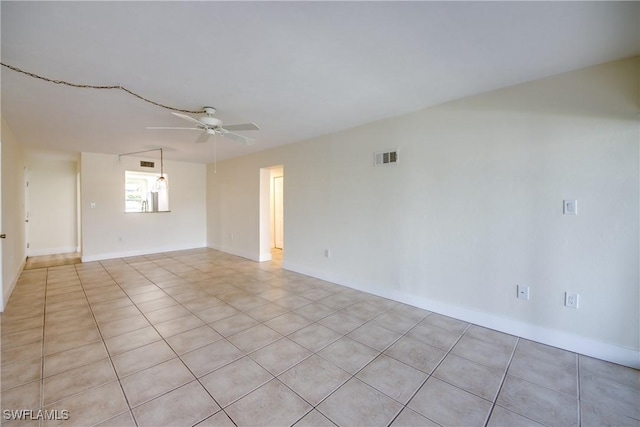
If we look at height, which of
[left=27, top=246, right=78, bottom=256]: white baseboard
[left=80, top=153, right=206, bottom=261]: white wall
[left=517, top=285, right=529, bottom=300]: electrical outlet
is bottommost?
[left=27, top=246, right=78, bottom=256]: white baseboard

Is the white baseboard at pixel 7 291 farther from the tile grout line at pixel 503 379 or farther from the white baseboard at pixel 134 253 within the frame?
the tile grout line at pixel 503 379

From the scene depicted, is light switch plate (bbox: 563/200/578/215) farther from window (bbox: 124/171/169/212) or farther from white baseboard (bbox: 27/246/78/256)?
white baseboard (bbox: 27/246/78/256)

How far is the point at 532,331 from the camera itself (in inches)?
97.9

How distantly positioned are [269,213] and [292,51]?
411 centimetres

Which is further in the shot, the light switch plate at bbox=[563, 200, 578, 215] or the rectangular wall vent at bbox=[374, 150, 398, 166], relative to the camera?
the rectangular wall vent at bbox=[374, 150, 398, 166]

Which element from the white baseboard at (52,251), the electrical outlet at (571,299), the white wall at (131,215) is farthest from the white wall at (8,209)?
the electrical outlet at (571,299)

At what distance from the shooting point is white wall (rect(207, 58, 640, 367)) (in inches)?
83.4


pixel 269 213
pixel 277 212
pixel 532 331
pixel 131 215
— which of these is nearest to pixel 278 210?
pixel 277 212

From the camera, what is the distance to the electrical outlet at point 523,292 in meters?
2.52

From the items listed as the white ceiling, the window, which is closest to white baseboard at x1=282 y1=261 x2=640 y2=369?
the white ceiling

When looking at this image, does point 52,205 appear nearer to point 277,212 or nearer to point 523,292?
point 277,212

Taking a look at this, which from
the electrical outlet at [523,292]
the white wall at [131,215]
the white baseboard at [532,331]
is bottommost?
the white baseboard at [532,331]

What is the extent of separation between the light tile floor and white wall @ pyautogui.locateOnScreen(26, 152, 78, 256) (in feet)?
13.7

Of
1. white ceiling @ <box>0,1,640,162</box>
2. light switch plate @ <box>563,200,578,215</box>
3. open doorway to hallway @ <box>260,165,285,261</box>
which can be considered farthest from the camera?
open doorway to hallway @ <box>260,165,285,261</box>
